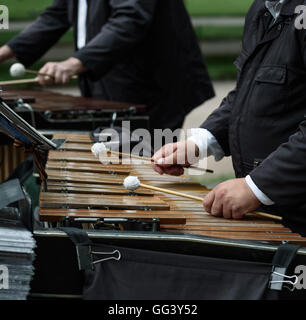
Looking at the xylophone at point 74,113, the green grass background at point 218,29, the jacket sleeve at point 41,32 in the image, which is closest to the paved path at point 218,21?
the green grass background at point 218,29

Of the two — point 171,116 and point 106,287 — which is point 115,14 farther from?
point 106,287

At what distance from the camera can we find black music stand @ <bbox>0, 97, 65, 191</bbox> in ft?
6.31

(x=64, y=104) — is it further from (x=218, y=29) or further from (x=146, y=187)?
(x=218, y=29)

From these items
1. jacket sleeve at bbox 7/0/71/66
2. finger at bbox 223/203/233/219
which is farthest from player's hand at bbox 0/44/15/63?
finger at bbox 223/203/233/219

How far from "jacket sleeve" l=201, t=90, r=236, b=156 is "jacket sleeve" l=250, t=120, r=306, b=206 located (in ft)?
1.88

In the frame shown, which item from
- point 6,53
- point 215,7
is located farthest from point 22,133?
point 215,7

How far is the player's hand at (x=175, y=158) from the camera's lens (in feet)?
8.20

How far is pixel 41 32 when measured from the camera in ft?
15.6

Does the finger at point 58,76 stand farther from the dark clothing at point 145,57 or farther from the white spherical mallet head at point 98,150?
the white spherical mallet head at point 98,150

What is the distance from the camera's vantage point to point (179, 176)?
2613mm

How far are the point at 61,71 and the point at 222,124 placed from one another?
→ 166 centimetres

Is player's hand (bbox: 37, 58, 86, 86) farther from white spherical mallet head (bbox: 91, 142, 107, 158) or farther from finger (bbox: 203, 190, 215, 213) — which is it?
finger (bbox: 203, 190, 215, 213)

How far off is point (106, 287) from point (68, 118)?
1.88 meters
